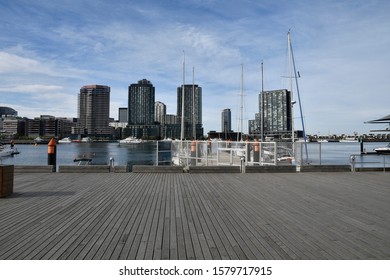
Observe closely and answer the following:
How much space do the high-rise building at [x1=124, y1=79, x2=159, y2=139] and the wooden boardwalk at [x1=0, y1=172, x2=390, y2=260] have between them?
17203 centimetres

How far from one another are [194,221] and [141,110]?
183643mm

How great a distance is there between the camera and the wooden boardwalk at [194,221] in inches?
154

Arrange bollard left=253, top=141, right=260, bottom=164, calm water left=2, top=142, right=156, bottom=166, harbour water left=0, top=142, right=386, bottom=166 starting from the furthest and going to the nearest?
calm water left=2, top=142, right=156, bottom=166 → harbour water left=0, top=142, right=386, bottom=166 → bollard left=253, top=141, right=260, bottom=164

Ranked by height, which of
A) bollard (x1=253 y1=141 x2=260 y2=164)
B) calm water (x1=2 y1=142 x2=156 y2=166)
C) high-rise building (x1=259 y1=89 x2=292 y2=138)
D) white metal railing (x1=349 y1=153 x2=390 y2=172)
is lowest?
calm water (x1=2 y1=142 x2=156 y2=166)

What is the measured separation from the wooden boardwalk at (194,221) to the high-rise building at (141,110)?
6773 inches

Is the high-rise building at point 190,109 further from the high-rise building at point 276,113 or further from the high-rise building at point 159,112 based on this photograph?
the high-rise building at point 159,112

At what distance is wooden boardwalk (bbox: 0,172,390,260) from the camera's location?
3.91 m

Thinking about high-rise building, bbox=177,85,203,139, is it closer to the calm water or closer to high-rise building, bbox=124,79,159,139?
the calm water

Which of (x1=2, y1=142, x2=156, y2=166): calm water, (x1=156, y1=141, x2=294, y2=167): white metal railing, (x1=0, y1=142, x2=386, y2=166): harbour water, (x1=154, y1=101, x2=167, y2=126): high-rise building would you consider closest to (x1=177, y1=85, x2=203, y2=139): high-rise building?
(x1=2, y1=142, x2=156, y2=166): calm water

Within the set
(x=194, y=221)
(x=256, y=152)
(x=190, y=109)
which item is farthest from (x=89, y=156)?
(x=194, y=221)

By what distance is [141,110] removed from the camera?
184000 mm

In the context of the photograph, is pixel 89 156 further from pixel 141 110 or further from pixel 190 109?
pixel 141 110

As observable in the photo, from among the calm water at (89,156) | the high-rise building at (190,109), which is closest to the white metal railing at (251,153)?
the calm water at (89,156)

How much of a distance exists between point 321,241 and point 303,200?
321cm
